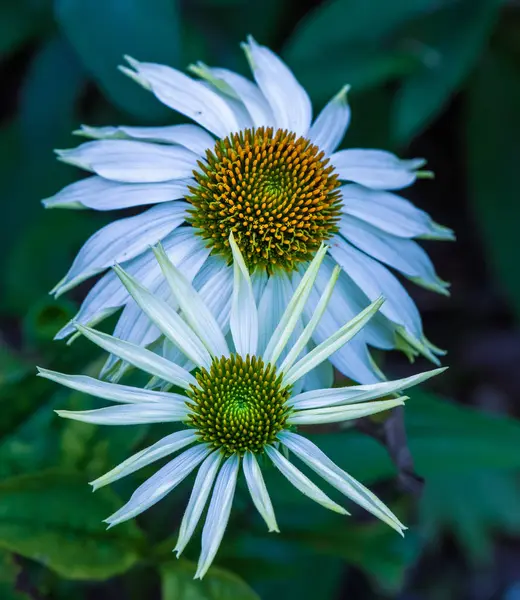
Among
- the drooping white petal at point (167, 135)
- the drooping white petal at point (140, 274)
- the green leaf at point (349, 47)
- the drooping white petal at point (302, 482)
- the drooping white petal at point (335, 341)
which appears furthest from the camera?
the green leaf at point (349, 47)

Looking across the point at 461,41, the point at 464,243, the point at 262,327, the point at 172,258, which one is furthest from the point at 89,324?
the point at 464,243

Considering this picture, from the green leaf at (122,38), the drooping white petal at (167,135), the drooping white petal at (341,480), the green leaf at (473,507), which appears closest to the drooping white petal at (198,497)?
the drooping white petal at (341,480)

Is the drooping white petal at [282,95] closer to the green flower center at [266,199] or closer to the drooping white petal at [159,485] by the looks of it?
the green flower center at [266,199]

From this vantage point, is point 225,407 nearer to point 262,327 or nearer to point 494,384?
point 262,327

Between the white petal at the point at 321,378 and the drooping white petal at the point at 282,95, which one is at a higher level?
the drooping white petal at the point at 282,95

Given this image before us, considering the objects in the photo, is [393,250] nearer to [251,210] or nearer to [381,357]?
[251,210]

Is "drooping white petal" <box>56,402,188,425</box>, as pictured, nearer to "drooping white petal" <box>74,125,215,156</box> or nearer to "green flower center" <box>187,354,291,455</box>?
"green flower center" <box>187,354,291,455</box>

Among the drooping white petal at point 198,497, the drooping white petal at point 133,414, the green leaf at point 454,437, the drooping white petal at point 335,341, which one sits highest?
the drooping white petal at point 133,414

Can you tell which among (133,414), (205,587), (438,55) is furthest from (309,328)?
(438,55)
